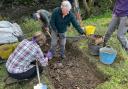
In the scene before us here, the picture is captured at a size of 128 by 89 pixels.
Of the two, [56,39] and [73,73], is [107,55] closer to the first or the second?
[73,73]

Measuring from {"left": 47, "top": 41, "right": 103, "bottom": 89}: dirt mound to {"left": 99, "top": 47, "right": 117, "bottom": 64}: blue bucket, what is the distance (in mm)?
400

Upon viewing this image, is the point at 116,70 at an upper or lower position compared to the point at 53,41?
lower

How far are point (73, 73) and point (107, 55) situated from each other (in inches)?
37.1

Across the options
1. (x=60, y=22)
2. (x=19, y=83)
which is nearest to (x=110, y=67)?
(x=60, y=22)

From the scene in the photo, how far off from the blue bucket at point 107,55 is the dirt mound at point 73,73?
15.8 inches

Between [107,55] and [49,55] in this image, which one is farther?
[49,55]

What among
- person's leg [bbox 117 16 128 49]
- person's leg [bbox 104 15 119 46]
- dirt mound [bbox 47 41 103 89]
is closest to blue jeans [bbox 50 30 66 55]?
dirt mound [bbox 47 41 103 89]

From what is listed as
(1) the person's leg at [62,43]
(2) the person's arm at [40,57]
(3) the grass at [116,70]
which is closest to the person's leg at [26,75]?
(2) the person's arm at [40,57]

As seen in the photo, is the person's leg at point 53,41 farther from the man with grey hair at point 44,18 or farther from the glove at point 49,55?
the man with grey hair at point 44,18

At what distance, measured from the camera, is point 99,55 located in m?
7.87

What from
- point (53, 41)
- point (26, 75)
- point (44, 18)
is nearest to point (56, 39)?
point (53, 41)

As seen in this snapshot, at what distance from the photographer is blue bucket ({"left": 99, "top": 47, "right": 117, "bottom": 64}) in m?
7.50

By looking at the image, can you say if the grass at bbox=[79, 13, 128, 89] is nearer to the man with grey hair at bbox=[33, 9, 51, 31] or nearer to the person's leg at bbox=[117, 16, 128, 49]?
the person's leg at bbox=[117, 16, 128, 49]

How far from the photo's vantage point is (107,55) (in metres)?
7.50
